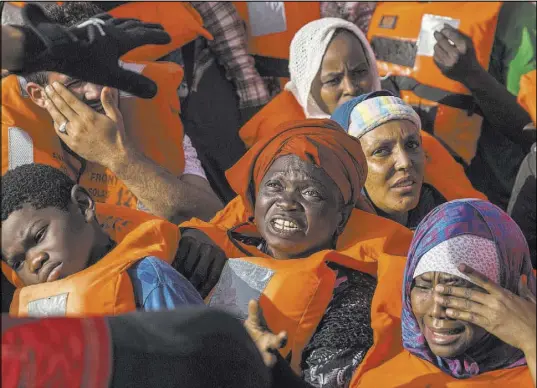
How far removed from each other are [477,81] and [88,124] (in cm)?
201

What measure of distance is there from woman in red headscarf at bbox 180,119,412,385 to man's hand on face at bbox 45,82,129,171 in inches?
17.8

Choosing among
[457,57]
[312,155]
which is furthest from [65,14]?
[457,57]

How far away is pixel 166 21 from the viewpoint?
4512 mm

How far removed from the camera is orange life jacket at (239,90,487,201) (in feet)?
13.4

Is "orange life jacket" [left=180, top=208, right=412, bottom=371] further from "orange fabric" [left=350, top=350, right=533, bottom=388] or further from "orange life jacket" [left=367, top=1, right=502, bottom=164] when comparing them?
"orange life jacket" [left=367, top=1, right=502, bottom=164]

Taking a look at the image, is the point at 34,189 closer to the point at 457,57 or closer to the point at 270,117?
the point at 270,117

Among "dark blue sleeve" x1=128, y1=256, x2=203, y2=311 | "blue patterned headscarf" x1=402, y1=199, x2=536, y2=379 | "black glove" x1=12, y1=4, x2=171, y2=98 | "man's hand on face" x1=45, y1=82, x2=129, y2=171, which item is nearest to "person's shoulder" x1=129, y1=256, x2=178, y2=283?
"dark blue sleeve" x1=128, y1=256, x2=203, y2=311

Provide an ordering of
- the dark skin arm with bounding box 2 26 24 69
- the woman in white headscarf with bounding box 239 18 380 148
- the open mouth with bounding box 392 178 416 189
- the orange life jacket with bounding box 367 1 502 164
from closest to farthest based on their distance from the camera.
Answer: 1. the dark skin arm with bounding box 2 26 24 69
2. the open mouth with bounding box 392 178 416 189
3. the woman in white headscarf with bounding box 239 18 380 148
4. the orange life jacket with bounding box 367 1 502 164

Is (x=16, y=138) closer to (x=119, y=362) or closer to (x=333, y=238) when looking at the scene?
(x=333, y=238)

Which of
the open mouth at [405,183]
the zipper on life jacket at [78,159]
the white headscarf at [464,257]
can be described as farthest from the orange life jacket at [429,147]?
the white headscarf at [464,257]

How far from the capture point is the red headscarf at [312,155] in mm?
3250

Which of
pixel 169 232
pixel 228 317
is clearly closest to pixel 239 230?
pixel 169 232

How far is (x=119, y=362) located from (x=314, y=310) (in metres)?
1.46

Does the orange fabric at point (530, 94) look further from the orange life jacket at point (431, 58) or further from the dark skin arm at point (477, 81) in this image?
the orange life jacket at point (431, 58)
